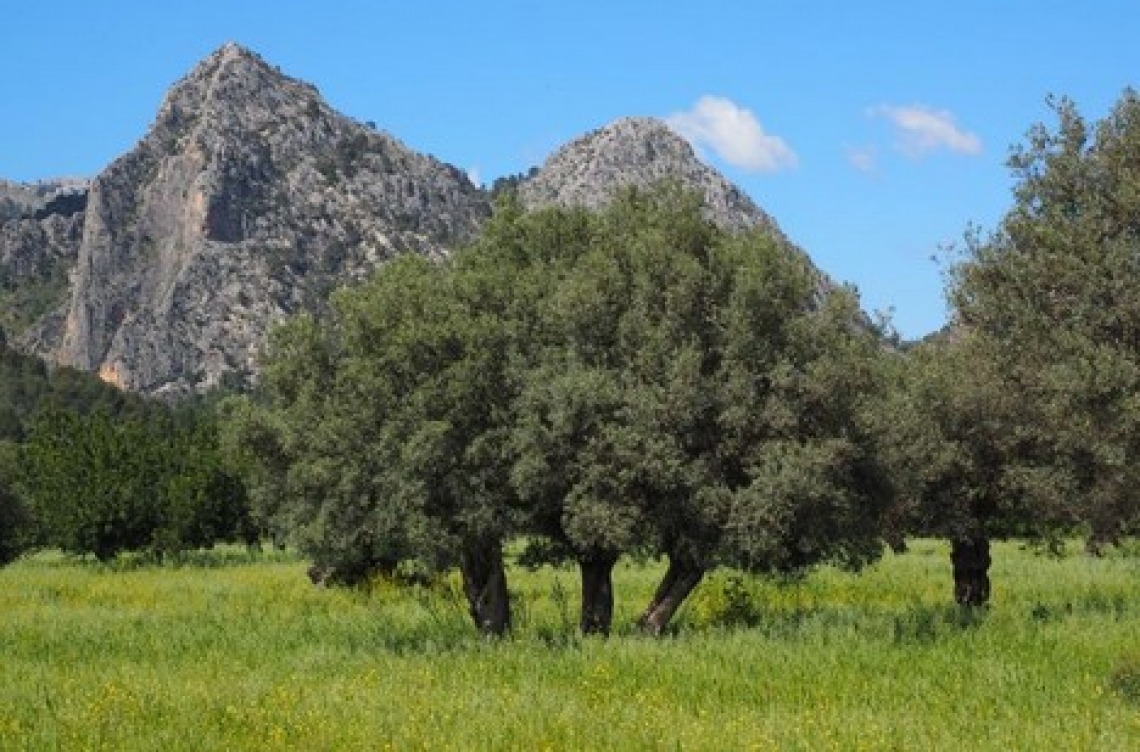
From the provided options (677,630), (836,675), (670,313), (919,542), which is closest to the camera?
(836,675)

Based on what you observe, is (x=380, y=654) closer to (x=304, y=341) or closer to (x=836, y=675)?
(x=304, y=341)

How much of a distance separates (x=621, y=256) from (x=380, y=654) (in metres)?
9.43

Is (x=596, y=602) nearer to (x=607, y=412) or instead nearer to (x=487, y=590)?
(x=487, y=590)

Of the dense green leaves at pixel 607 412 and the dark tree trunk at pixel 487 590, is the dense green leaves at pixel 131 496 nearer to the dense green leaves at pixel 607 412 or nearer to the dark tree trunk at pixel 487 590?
the dark tree trunk at pixel 487 590

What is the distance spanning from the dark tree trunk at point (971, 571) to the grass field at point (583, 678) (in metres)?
1.03

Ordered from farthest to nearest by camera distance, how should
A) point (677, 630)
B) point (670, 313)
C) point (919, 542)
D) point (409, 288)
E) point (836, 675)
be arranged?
point (919, 542) < point (677, 630) < point (409, 288) < point (670, 313) < point (836, 675)

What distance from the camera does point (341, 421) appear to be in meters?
25.3

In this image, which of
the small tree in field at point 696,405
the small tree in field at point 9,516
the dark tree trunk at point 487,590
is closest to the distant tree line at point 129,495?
the small tree in field at point 9,516

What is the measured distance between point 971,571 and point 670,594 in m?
11.5

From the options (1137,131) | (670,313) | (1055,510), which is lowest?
(1055,510)

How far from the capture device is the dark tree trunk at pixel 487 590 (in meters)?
27.2

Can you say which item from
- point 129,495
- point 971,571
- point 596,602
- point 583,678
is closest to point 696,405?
point 583,678

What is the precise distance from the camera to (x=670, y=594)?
27.0 m

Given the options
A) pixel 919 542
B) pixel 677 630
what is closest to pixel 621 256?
pixel 677 630
